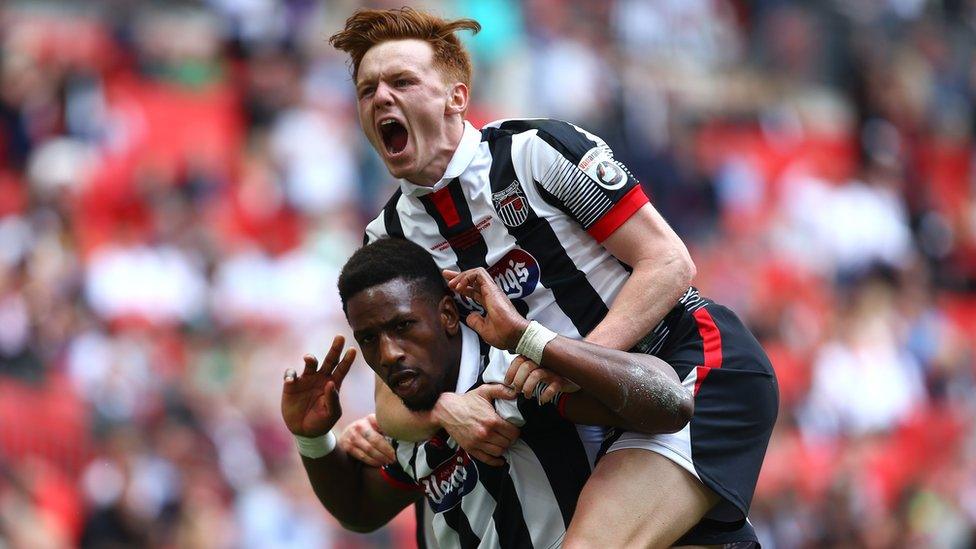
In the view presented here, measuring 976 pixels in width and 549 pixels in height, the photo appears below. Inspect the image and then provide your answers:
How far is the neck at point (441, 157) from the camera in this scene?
491 centimetres

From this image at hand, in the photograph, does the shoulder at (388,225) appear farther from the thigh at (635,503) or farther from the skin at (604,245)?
the thigh at (635,503)

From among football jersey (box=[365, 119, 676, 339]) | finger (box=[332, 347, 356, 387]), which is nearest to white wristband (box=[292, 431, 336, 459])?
finger (box=[332, 347, 356, 387])

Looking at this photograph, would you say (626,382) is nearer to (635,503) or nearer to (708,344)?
(635,503)

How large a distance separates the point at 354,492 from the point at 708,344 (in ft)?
5.34

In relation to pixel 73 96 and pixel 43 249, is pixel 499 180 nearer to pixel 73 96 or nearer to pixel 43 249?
pixel 43 249

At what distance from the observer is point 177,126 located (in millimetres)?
11703

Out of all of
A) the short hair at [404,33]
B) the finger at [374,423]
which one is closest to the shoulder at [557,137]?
the short hair at [404,33]

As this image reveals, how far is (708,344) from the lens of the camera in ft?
15.7

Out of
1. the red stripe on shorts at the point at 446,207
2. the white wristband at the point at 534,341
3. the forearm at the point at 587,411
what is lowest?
the forearm at the point at 587,411

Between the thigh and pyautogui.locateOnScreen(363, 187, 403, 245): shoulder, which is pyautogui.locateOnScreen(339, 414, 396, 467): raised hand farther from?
the thigh

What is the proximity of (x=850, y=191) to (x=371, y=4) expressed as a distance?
537 centimetres

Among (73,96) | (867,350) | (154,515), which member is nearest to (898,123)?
(867,350)

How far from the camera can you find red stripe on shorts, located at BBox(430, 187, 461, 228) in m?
4.92

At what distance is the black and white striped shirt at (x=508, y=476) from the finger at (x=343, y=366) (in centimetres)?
37
